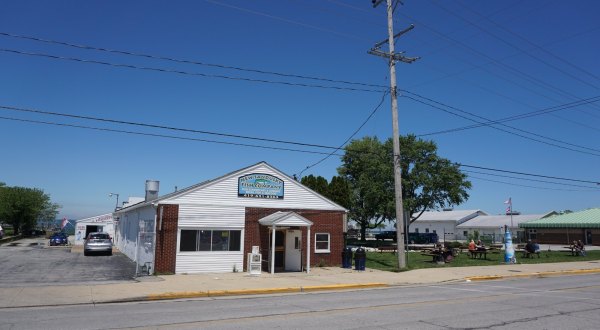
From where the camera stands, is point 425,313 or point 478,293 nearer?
point 425,313

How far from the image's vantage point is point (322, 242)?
993 inches

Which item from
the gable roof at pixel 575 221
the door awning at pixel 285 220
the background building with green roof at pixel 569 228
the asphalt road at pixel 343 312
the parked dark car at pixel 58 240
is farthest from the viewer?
the background building with green roof at pixel 569 228

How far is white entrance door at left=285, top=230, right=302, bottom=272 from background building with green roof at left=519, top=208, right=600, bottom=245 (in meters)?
49.5

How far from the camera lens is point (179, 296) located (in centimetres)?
1444

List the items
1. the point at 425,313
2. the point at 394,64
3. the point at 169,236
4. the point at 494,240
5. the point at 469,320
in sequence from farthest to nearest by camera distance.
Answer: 1. the point at 494,240
2. the point at 394,64
3. the point at 169,236
4. the point at 425,313
5. the point at 469,320

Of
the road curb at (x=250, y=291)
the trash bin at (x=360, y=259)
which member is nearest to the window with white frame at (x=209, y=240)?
the trash bin at (x=360, y=259)

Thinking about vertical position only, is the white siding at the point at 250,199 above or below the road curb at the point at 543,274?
above

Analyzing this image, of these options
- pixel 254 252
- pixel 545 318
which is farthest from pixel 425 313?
pixel 254 252

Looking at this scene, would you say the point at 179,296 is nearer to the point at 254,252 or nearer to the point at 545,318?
the point at 254,252

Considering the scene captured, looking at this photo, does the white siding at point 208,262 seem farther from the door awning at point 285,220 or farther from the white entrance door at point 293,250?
the white entrance door at point 293,250

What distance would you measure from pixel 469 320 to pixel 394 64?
1620cm

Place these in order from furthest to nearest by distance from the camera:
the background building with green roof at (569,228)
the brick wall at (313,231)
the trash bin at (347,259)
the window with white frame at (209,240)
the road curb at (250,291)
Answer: the background building with green roof at (569,228) < the trash bin at (347,259) < the brick wall at (313,231) < the window with white frame at (209,240) < the road curb at (250,291)

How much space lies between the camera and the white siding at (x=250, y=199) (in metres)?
22.0

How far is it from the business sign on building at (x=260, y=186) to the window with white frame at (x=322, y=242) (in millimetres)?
3156
